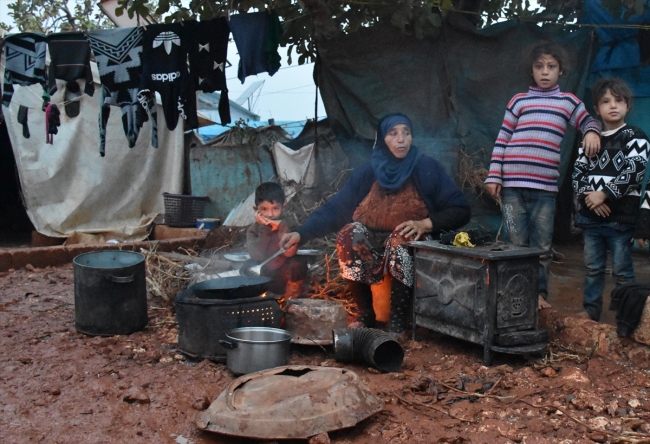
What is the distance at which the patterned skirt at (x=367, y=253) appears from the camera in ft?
13.8

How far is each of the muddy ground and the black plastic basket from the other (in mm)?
4409

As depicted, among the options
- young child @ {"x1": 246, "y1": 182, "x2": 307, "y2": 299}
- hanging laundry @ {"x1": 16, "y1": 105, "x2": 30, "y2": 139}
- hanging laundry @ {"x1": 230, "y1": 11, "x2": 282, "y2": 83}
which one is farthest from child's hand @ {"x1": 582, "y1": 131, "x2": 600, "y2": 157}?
hanging laundry @ {"x1": 16, "y1": 105, "x2": 30, "y2": 139}

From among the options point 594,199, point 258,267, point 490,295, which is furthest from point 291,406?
point 594,199

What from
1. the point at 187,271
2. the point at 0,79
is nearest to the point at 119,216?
the point at 0,79

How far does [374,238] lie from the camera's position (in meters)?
4.39

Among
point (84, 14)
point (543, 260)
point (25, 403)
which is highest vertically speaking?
point (84, 14)

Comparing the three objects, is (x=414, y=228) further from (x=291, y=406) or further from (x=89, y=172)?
(x=89, y=172)

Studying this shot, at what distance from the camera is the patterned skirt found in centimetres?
420

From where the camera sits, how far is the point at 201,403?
3211 mm

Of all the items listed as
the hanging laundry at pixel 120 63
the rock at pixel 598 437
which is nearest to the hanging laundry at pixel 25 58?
the hanging laundry at pixel 120 63

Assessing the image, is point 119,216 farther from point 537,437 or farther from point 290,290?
point 537,437

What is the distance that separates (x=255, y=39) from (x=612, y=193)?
13.4 ft

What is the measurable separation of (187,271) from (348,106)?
8.45 feet

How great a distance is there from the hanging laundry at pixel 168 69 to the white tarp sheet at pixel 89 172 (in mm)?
2514
